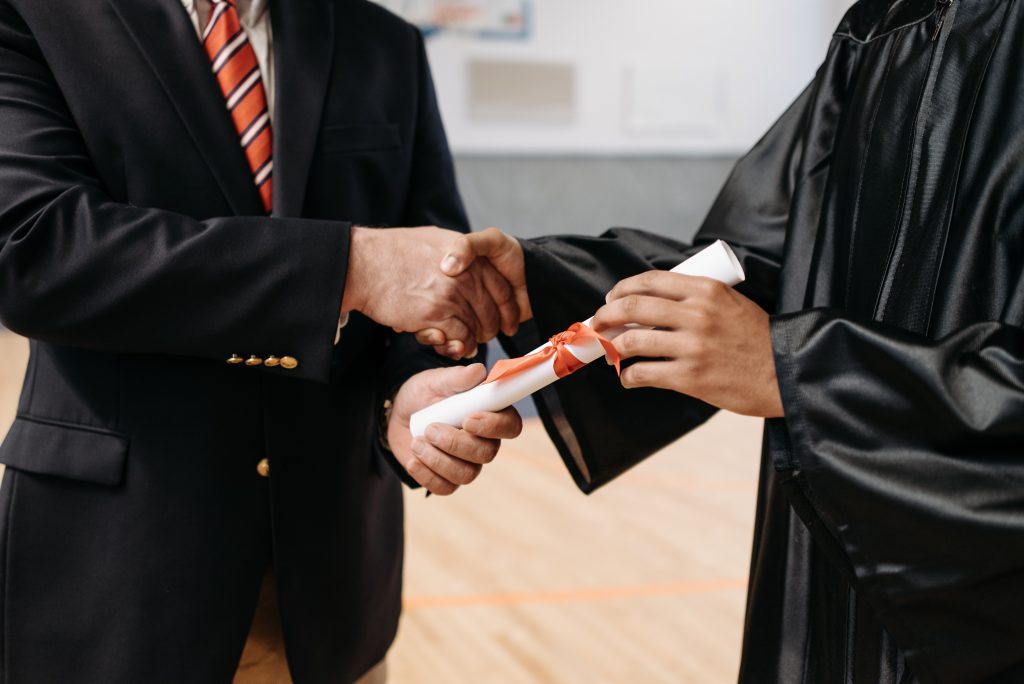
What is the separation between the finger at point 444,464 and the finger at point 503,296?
0.23m

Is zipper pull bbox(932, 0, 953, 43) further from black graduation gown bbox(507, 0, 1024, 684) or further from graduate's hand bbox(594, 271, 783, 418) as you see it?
graduate's hand bbox(594, 271, 783, 418)

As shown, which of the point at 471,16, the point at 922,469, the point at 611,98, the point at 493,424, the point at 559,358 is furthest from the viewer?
the point at 611,98

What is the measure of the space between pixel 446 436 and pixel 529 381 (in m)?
0.19

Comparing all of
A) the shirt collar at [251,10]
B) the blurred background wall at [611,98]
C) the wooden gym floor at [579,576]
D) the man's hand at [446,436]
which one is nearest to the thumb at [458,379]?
the man's hand at [446,436]

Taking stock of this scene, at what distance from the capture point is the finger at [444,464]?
148 centimetres

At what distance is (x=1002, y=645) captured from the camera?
3.71ft

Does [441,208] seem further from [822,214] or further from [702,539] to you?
[702,539]

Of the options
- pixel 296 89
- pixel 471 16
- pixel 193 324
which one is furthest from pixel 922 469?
pixel 471 16

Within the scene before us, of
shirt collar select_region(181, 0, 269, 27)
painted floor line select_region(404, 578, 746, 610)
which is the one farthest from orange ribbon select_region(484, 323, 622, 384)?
painted floor line select_region(404, 578, 746, 610)

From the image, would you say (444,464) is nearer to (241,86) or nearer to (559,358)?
(559,358)

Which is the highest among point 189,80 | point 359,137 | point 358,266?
point 189,80

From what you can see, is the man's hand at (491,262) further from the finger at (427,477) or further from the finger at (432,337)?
the finger at (427,477)

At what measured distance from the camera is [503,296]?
5.07ft

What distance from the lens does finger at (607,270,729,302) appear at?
3.82 ft
